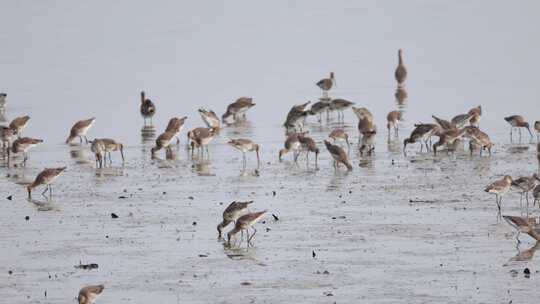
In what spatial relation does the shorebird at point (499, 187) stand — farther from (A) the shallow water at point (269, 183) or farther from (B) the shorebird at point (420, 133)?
(B) the shorebird at point (420, 133)

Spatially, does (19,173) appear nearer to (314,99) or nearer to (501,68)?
(314,99)

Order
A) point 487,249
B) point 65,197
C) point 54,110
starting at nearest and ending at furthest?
point 487,249
point 65,197
point 54,110

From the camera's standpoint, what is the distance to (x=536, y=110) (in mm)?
28391

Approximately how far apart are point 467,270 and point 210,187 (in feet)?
22.4

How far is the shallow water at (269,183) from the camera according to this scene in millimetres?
13586

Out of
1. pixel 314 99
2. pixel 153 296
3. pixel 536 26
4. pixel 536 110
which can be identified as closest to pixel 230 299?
pixel 153 296

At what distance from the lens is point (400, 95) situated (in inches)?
1280

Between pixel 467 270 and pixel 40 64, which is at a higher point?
pixel 40 64

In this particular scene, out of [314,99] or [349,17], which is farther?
[349,17]

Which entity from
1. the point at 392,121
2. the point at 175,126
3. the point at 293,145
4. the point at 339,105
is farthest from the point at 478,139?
the point at 339,105

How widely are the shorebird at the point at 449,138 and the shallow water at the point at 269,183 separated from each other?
334 millimetres

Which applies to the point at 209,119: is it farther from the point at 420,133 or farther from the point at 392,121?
the point at 420,133

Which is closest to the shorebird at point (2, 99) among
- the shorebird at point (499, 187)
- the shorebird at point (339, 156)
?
the shorebird at point (339, 156)

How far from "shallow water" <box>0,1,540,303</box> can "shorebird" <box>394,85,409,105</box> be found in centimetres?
34
